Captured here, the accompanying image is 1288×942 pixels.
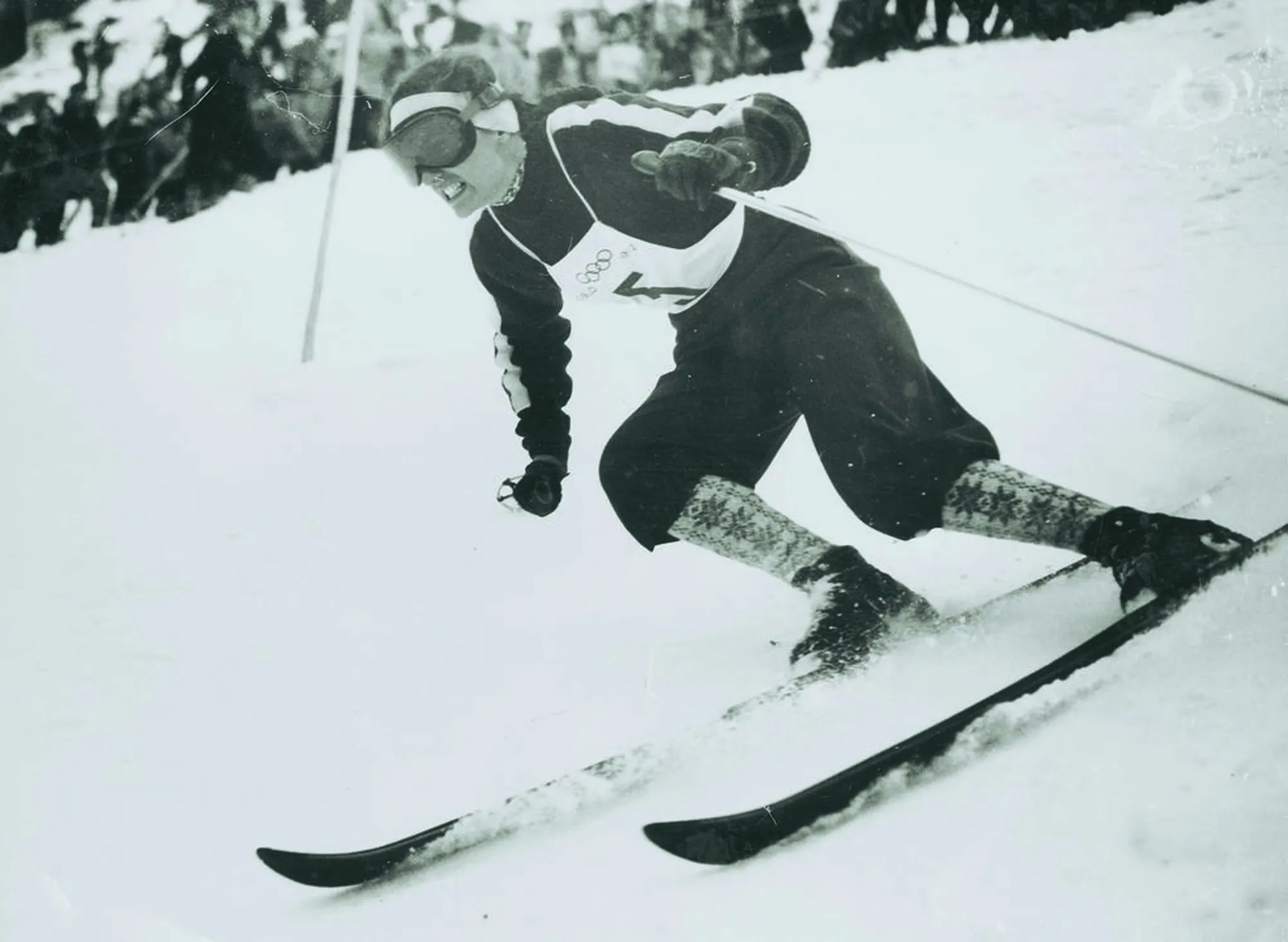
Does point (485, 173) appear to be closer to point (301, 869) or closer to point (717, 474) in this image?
point (717, 474)

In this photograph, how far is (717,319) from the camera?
1.50m

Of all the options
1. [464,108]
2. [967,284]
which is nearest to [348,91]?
[464,108]

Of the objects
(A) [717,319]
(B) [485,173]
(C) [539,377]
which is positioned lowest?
(C) [539,377]

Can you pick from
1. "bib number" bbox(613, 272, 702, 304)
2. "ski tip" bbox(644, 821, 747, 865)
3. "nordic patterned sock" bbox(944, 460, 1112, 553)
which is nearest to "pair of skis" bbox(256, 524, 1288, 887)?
"ski tip" bbox(644, 821, 747, 865)

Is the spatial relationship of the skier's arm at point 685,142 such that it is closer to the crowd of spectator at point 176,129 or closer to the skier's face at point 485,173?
the skier's face at point 485,173

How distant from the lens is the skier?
1394 millimetres

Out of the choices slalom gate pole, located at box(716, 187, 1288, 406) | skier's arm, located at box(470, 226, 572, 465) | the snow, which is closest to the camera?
the snow

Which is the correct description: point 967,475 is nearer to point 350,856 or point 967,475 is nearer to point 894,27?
point 894,27

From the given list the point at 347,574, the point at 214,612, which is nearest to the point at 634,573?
the point at 347,574

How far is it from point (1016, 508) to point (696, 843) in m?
0.51

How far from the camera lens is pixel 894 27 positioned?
1.63m

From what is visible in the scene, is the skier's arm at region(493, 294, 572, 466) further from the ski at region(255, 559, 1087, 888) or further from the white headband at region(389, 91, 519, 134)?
the ski at region(255, 559, 1087, 888)

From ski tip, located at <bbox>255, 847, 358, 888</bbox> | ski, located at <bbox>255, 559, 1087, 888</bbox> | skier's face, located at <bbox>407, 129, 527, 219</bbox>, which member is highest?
skier's face, located at <bbox>407, 129, 527, 219</bbox>

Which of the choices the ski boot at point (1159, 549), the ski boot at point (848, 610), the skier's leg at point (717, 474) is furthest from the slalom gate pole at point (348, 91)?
the ski boot at point (1159, 549)
